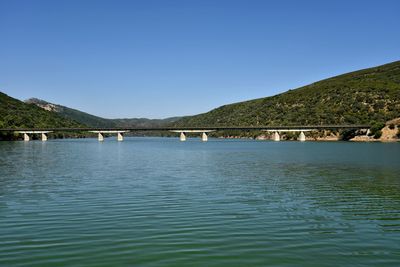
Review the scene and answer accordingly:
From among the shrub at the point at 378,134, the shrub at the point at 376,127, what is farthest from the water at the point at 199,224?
the shrub at the point at 376,127

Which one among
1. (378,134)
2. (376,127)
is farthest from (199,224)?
(376,127)

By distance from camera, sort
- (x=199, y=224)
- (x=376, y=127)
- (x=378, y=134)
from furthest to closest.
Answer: (x=376, y=127), (x=378, y=134), (x=199, y=224)

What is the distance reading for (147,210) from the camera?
24.8m

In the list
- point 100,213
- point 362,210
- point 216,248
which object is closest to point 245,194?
point 362,210

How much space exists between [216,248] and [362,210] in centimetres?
1238

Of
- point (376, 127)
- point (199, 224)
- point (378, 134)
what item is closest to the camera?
point (199, 224)

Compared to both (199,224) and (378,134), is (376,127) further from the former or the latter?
(199,224)

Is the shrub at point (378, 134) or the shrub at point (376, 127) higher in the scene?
the shrub at point (376, 127)

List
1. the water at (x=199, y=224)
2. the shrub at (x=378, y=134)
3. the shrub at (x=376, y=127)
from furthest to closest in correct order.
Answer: the shrub at (x=376, y=127)
the shrub at (x=378, y=134)
the water at (x=199, y=224)

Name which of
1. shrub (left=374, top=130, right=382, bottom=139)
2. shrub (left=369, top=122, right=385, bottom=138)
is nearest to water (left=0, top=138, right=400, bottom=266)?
shrub (left=374, top=130, right=382, bottom=139)

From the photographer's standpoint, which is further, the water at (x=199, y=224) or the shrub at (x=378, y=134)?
the shrub at (x=378, y=134)

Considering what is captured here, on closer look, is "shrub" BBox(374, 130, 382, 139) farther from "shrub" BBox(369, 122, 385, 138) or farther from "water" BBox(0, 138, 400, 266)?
"water" BBox(0, 138, 400, 266)

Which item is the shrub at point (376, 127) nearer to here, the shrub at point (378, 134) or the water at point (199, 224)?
the shrub at point (378, 134)

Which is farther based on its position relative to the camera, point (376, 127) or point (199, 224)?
point (376, 127)
